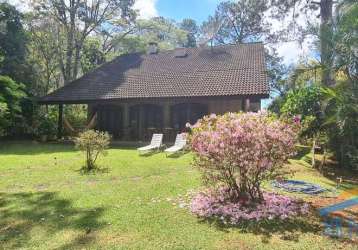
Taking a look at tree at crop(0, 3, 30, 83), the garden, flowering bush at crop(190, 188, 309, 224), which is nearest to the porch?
tree at crop(0, 3, 30, 83)

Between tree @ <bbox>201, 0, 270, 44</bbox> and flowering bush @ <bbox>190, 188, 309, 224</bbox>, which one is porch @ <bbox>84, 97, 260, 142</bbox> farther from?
tree @ <bbox>201, 0, 270, 44</bbox>

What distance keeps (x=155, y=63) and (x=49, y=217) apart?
19318 millimetres

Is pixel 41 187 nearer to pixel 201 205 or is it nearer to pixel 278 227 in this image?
pixel 201 205

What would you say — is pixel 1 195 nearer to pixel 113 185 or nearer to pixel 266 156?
pixel 113 185

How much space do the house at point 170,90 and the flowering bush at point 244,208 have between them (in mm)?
11152

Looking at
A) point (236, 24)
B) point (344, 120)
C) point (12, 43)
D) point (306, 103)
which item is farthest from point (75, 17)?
point (344, 120)

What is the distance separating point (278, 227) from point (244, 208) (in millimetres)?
858

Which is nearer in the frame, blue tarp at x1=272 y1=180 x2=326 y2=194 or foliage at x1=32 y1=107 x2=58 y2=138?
blue tarp at x1=272 y1=180 x2=326 y2=194

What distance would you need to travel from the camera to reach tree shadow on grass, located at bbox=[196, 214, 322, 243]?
5.68 meters

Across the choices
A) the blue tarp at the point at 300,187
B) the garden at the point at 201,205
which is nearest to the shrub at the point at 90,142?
the garden at the point at 201,205

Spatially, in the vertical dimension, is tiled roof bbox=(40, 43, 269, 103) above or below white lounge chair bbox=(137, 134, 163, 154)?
above

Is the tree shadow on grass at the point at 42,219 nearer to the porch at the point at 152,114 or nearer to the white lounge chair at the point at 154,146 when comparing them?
the white lounge chair at the point at 154,146

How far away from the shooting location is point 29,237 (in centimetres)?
562

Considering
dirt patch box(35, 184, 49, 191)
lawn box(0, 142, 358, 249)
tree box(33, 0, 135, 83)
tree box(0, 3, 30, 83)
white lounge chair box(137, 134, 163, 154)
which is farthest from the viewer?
tree box(33, 0, 135, 83)
